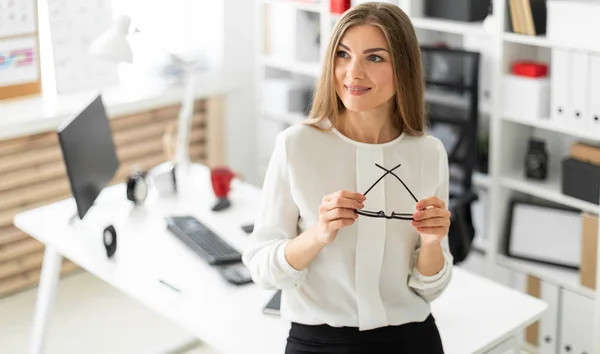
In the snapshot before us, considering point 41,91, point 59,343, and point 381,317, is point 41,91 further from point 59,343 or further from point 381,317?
point 381,317

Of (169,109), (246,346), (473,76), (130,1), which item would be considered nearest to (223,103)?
(169,109)

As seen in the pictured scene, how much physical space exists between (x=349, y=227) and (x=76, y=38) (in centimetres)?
257

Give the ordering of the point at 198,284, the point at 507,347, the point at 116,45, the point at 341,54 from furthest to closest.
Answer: the point at 116,45 < the point at 198,284 < the point at 507,347 < the point at 341,54

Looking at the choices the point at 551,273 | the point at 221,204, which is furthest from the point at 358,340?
the point at 551,273

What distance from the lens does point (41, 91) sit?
13.1 feet

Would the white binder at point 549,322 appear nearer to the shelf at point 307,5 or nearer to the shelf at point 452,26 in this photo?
the shelf at point 452,26

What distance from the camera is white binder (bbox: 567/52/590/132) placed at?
3094 mm

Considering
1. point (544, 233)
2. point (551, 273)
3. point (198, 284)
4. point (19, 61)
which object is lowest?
point (551, 273)

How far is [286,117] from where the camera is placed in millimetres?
4387

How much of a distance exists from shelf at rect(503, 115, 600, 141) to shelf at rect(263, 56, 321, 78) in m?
1.09

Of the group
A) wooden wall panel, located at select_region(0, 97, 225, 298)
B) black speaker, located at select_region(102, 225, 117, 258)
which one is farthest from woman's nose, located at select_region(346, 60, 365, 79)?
wooden wall panel, located at select_region(0, 97, 225, 298)

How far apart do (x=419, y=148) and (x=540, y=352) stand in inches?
77.4

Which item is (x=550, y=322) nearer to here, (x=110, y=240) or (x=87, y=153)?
(x=110, y=240)

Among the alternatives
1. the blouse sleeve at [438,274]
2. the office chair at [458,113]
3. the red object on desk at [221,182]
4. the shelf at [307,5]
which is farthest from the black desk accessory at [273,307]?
the shelf at [307,5]
